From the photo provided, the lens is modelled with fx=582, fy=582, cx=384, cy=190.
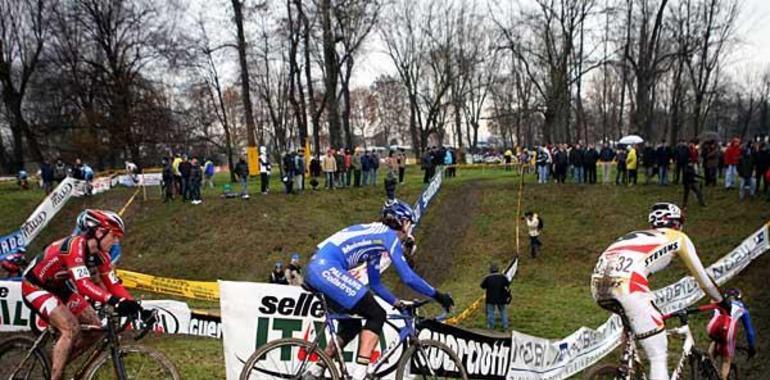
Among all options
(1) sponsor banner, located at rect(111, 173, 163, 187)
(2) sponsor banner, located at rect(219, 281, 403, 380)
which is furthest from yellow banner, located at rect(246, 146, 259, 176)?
(2) sponsor banner, located at rect(219, 281, 403, 380)

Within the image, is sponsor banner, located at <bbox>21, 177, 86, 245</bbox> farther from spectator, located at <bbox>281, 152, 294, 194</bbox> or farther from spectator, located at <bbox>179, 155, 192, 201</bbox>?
spectator, located at <bbox>281, 152, 294, 194</bbox>

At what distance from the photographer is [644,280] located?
612cm

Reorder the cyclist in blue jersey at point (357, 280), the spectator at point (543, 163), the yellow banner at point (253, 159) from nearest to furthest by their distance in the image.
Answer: the cyclist in blue jersey at point (357, 280) < the spectator at point (543, 163) < the yellow banner at point (253, 159)

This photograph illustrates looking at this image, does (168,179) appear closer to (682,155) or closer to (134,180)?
(134,180)

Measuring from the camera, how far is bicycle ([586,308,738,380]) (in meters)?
6.19

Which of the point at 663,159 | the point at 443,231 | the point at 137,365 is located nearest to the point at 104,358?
the point at 137,365

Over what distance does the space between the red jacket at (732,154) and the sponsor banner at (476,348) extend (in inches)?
793

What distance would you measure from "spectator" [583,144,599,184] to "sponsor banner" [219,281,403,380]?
23.7 m

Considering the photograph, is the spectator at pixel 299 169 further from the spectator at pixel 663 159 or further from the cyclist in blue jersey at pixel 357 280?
the cyclist in blue jersey at pixel 357 280

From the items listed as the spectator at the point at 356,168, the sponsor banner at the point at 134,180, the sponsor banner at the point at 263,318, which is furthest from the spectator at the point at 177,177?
the sponsor banner at the point at 263,318

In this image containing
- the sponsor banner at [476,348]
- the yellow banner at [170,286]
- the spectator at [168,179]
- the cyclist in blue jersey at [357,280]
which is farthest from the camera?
the spectator at [168,179]

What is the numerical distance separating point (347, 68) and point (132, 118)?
16.0 meters

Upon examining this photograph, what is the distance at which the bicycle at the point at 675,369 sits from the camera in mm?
6191

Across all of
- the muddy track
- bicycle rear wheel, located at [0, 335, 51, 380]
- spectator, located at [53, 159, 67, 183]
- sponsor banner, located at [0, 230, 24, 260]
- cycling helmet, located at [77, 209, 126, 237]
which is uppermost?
cycling helmet, located at [77, 209, 126, 237]
